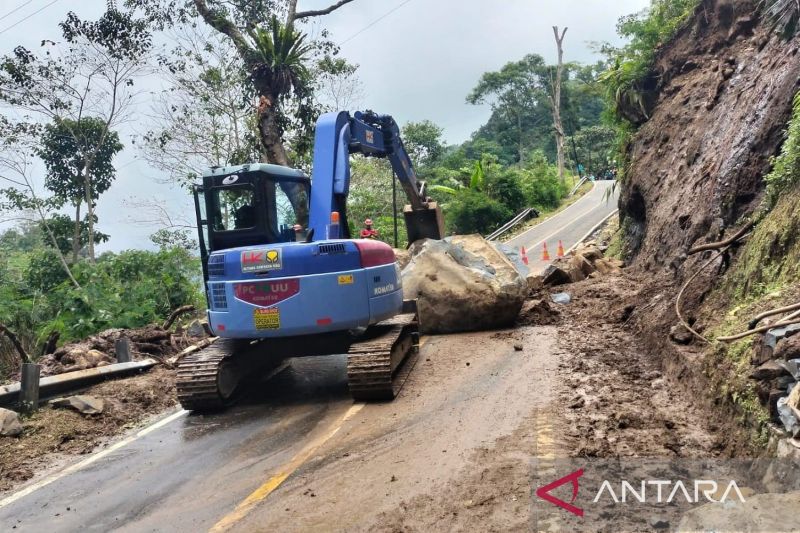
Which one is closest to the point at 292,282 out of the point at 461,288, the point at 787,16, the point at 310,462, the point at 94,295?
the point at 310,462

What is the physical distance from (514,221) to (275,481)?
3146 cm

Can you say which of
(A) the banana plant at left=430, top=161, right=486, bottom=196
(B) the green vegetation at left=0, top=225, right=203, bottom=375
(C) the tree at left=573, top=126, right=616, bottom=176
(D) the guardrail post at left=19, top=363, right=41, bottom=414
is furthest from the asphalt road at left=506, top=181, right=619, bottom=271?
(C) the tree at left=573, top=126, right=616, bottom=176

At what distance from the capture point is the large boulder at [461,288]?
35.2 feet

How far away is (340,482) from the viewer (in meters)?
4.90

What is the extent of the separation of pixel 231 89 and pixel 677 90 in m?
14.7

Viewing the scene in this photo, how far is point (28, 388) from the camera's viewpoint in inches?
302

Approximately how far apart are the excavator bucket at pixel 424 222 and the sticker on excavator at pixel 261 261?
570 cm

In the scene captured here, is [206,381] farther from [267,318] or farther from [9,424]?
[9,424]

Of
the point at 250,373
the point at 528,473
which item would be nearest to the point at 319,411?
the point at 250,373

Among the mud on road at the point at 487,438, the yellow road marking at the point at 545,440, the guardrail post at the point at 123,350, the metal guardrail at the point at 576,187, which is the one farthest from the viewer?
the metal guardrail at the point at 576,187

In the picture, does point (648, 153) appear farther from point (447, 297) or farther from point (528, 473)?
point (528, 473)

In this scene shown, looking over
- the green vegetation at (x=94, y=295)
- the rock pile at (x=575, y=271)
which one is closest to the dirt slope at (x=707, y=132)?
the rock pile at (x=575, y=271)

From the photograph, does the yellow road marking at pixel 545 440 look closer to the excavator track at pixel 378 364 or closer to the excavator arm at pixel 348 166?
the excavator track at pixel 378 364

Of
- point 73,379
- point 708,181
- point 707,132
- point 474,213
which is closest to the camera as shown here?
point 73,379
